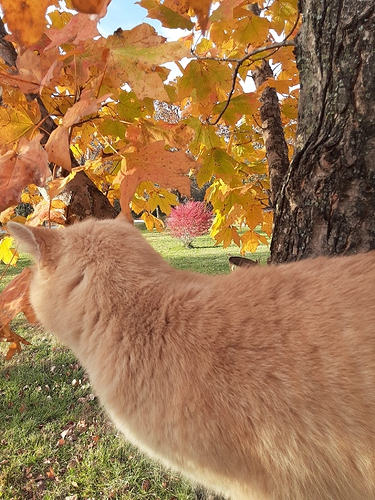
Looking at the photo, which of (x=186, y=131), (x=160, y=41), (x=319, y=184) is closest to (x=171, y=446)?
(x=319, y=184)

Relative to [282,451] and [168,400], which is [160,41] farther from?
[282,451]

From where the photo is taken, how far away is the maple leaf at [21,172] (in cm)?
84

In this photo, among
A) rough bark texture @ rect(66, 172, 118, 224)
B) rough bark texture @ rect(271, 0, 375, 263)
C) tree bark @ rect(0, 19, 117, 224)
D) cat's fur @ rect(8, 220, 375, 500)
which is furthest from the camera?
rough bark texture @ rect(66, 172, 118, 224)

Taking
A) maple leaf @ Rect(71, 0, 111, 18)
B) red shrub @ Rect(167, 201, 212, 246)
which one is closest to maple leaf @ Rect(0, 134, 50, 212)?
maple leaf @ Rect(71, 0, 111, 18)

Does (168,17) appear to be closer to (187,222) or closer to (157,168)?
(157,168)

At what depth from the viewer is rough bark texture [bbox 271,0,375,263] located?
101cm

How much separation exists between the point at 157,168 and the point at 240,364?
66 cm

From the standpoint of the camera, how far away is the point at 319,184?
1132 millimetres

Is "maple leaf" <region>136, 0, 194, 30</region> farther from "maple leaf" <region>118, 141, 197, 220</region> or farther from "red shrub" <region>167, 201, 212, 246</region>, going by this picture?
"red shrub" <region>167, 201, 212, 246</region>

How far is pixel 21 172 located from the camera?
33.6 inches

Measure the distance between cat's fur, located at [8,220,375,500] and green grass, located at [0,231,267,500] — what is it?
1.39 meters

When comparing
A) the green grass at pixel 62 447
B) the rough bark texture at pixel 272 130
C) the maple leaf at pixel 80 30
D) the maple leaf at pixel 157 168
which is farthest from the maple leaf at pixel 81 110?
the green grass at pixel 62 447

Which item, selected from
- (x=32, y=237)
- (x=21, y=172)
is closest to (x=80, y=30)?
(x=21, y=172)

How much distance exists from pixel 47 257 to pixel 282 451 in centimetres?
86
